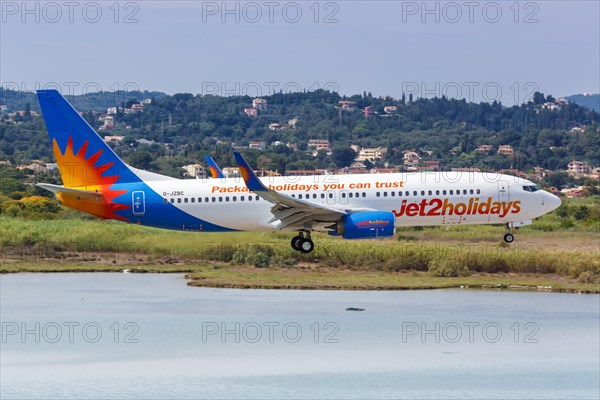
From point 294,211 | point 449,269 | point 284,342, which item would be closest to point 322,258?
point 449,269

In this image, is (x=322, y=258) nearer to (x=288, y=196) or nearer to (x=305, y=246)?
(x=305, y=246)

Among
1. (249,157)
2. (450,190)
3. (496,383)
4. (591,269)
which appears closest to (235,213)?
(450,190)

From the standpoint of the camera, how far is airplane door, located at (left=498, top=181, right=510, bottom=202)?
6438 centimetres

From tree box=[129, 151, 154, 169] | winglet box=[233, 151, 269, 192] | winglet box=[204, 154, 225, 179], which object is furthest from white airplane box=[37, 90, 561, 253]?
tree box=[129, 151, 154, 169]

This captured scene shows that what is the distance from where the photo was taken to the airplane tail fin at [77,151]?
211ft

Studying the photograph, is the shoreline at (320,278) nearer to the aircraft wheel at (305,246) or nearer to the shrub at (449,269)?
the shrub at (449,269)

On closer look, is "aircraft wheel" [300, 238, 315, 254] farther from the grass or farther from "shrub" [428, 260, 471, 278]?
"shrub" [428, 260, 471, 278]

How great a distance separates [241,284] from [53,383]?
87.7 ft

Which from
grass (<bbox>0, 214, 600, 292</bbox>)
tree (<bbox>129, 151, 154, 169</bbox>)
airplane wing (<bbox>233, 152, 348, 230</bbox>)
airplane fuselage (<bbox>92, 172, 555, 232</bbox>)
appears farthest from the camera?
tree (<bbox>129, 151, 154, 169</bbox>)

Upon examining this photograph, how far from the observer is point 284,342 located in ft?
249

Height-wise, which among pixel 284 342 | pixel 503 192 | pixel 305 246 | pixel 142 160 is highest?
pixel 142 160

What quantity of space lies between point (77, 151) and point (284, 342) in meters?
18.5

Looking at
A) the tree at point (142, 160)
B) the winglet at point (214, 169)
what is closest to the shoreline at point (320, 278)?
the winglet at point (214, 169)

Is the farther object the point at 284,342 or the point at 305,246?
the point at 284,342
